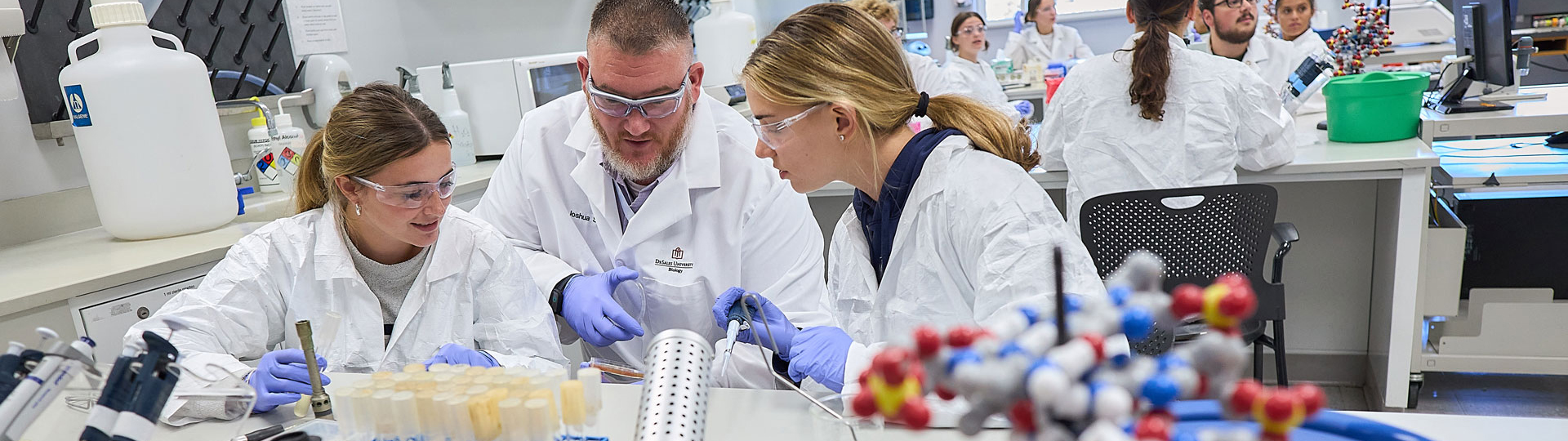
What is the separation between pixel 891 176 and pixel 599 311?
607 mm

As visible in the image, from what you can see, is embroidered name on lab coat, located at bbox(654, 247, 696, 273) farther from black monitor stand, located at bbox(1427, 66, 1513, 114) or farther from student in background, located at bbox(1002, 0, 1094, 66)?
student in background, located at bbox(1002, 0, 1094, 66)

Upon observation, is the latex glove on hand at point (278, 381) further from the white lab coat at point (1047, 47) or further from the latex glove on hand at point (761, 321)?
the white lab coat at point (1047, 47)

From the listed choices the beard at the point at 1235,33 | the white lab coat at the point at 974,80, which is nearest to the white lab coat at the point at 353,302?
the beard at the point at 1235,33

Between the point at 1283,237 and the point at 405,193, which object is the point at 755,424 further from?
the point at 1283,237

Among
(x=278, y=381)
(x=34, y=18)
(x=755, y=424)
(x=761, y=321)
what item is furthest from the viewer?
(x=34, y=18)

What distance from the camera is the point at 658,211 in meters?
1.84

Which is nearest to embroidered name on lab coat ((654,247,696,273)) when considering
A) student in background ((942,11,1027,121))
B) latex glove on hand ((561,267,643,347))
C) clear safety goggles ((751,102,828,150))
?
latex glove on hand ((561,267,643,347))

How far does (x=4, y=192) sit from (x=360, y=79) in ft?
3.95

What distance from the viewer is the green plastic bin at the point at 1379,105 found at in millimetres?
2598

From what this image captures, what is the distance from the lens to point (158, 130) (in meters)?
2.02

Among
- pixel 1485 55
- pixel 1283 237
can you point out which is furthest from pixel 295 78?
pixel 1485 55

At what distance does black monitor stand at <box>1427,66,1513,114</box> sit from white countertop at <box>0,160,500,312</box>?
319 centimetres

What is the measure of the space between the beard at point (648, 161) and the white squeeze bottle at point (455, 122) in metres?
1.35

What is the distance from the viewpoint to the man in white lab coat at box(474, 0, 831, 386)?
1.76 meters
